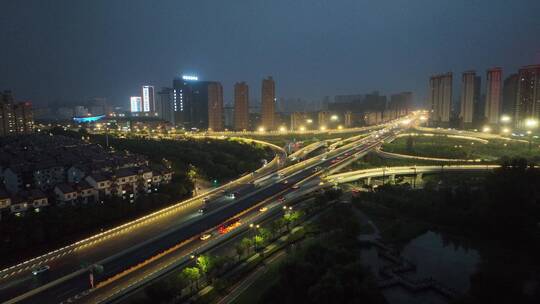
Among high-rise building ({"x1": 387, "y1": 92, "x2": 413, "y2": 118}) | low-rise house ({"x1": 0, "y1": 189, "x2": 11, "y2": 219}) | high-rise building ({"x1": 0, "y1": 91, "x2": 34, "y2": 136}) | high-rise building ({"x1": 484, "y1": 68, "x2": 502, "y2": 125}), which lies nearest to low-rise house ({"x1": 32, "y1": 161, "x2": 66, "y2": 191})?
low-rise house ({"x1": 0, "y1": 189, "x2": 11, "y2": 219})

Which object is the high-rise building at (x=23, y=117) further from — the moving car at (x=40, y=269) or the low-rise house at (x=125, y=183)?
the moving car at (x=40, y=269)

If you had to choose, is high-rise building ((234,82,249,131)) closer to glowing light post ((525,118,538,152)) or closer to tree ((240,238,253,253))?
glowing light post ((525,118,538,152))

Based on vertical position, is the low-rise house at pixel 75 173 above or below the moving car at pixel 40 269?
above

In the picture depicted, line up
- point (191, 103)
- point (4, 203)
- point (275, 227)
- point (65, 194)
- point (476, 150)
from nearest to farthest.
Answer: point (275, 227)
point (4, 203)
point (65, 194)
point (476, 150)
point (191, 103)

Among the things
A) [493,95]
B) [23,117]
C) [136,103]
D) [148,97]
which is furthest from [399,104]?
[23,117]

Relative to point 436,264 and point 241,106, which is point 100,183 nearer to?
point 436,264

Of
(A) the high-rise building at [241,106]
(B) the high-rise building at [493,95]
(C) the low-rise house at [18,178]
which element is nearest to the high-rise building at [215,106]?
(A) the high-rise building at [241,106]


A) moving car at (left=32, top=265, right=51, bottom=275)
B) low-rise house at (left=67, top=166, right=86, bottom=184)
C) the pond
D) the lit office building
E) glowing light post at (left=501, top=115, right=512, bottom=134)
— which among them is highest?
the lit office building
